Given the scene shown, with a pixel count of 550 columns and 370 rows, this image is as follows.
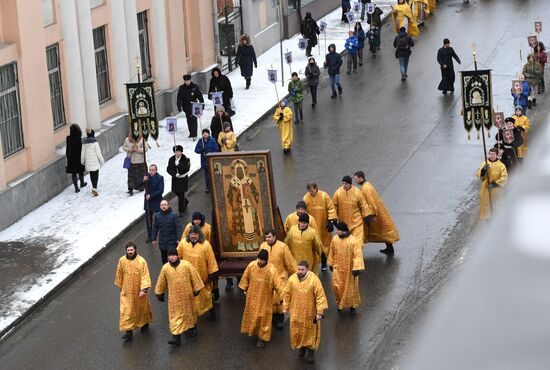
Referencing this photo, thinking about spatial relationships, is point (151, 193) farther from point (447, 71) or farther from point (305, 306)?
point (447, 71)

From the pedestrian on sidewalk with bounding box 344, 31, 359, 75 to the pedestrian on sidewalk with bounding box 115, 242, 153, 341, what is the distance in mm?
17579

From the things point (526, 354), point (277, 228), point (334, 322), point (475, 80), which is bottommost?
point (334, 322)

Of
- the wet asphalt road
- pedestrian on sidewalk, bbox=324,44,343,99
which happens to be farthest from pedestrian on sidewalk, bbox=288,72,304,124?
pedestrian on sidewalk, bbox=324,44,343,99

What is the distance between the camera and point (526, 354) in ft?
1.84

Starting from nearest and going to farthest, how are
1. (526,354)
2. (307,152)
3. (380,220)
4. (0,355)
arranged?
(526,354) → (0,355) → (380,220) → (307,152)

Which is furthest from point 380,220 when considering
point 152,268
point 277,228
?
point 152,268

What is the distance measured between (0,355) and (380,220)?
556 centimetres

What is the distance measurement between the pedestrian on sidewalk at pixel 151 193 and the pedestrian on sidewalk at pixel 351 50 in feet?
43.3

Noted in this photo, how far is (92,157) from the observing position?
66.1 feet

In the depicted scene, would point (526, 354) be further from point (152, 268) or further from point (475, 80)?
point (475, 80)

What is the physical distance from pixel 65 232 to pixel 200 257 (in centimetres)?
487

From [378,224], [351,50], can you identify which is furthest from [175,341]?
[351,50]

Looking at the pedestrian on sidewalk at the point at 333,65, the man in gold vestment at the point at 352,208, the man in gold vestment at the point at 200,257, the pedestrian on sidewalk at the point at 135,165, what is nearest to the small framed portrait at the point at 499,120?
the man in gold vestment at the point at 352,208

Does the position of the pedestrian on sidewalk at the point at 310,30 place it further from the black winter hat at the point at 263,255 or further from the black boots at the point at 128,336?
the black winter hat at the point at 263,255
